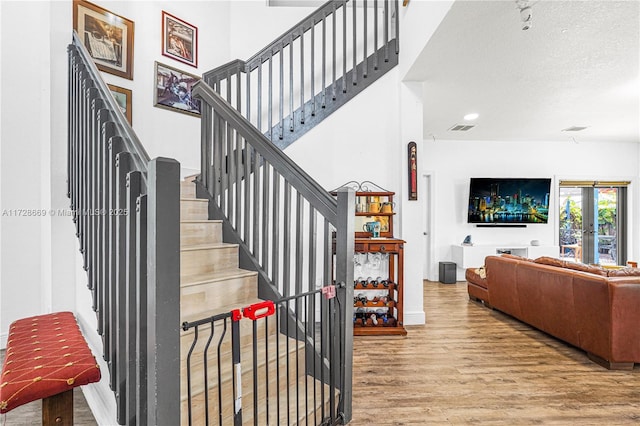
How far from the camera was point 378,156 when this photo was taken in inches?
148

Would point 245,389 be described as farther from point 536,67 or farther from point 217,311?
point 536,67

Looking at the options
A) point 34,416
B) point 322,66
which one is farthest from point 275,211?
point 322,66

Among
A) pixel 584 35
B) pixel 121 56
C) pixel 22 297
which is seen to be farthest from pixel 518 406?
pixel 121 56

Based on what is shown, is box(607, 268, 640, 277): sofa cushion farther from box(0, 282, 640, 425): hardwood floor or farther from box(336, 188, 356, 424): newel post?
box(336, 188, 356, 424): newel post

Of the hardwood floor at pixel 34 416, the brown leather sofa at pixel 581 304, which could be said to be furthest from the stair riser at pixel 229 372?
the brown leather sofa at pixel 581 304

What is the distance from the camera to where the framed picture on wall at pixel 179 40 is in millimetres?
3740

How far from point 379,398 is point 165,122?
350 cm

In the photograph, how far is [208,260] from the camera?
228cm

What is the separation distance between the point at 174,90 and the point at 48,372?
3227 mm

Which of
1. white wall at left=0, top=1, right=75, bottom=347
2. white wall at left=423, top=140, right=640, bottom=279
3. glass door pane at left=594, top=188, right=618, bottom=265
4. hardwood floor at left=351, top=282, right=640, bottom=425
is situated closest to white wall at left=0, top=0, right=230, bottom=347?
white wall at left=0, top=1, right=75, bottom=347

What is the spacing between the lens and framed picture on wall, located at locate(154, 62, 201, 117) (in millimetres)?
3678

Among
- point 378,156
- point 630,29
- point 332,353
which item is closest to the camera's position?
point 332,353

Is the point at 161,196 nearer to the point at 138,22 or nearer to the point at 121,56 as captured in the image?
the point at 121,56

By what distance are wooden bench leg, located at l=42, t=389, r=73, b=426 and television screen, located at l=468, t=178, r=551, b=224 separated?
631 centimetres
